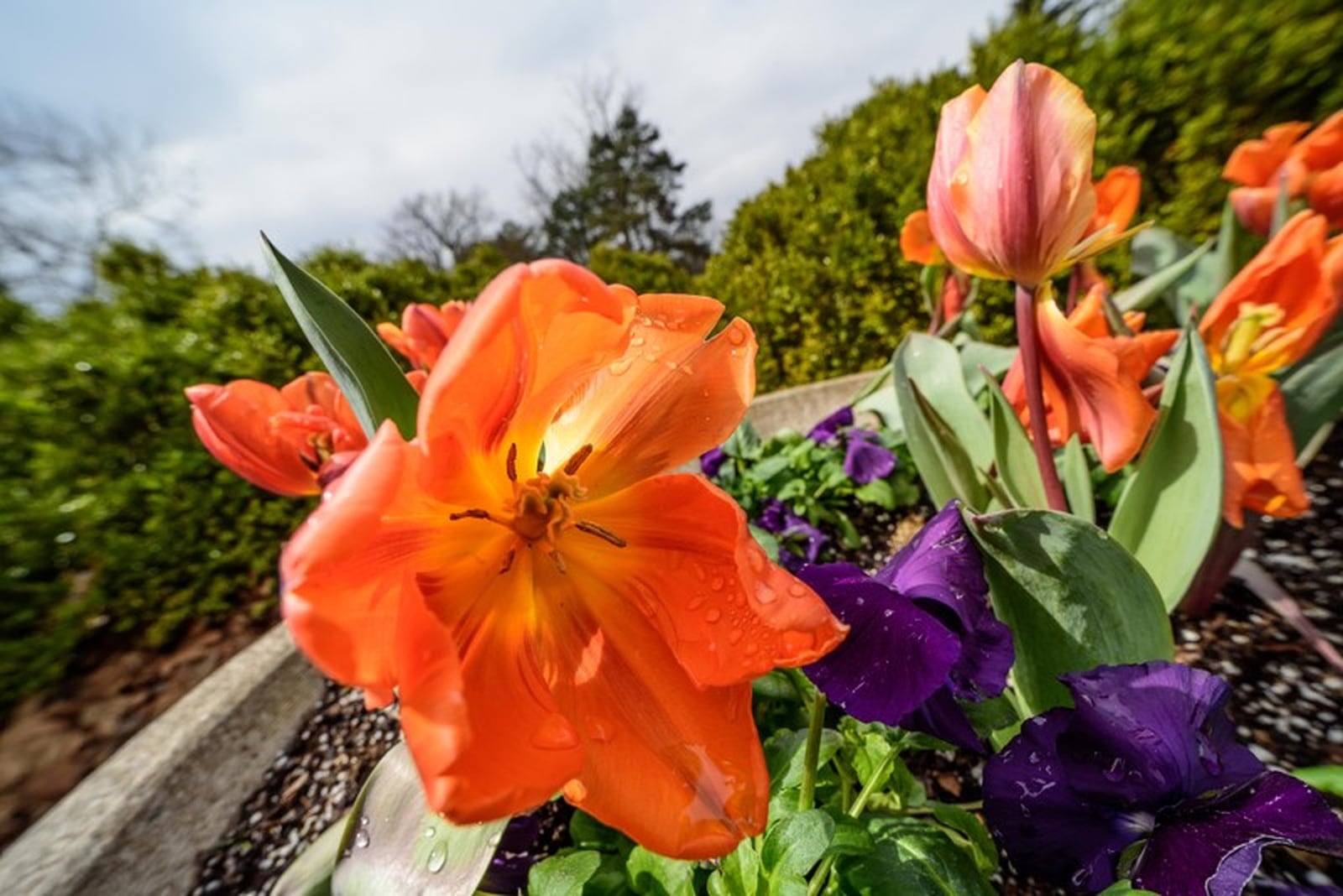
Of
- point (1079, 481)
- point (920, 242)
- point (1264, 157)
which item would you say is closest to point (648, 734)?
point (1079, 481)

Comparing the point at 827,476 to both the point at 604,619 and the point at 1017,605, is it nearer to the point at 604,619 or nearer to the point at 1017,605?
the point at 1017,605

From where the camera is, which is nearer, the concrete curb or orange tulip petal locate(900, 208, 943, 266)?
the concrete curb

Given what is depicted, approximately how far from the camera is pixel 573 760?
38 centimetres

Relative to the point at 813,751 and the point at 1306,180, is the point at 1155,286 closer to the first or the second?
the point at 1306,180

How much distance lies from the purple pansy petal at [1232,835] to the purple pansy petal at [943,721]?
0.49ft

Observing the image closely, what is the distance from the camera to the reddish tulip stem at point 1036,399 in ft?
2.85

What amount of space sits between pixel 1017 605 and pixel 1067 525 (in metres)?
0.10

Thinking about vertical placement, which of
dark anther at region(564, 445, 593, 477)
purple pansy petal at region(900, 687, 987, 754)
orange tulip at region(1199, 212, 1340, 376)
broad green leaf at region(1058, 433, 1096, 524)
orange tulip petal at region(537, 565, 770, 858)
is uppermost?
dark anther at region(564, 445, 593, 477)

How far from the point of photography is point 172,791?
1.18 metres

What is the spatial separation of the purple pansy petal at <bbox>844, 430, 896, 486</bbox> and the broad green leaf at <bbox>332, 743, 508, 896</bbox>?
1.45 meters

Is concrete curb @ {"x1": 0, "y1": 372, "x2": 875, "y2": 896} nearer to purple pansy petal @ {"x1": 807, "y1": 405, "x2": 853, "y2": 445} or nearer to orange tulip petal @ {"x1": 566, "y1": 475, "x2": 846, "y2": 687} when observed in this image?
orange tulip petal @ {"x1": 566, "y1": 475, "x2": 846, "y2": 687}

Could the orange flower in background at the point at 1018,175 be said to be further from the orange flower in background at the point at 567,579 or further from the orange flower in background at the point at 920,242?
the orange flower in background at the point at 920,242

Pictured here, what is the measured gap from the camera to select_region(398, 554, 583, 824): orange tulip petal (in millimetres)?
315

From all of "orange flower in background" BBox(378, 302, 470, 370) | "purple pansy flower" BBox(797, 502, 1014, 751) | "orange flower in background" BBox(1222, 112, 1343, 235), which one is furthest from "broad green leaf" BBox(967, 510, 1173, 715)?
"orange flower in background" BBox(1222, 112, 1343, 235)
